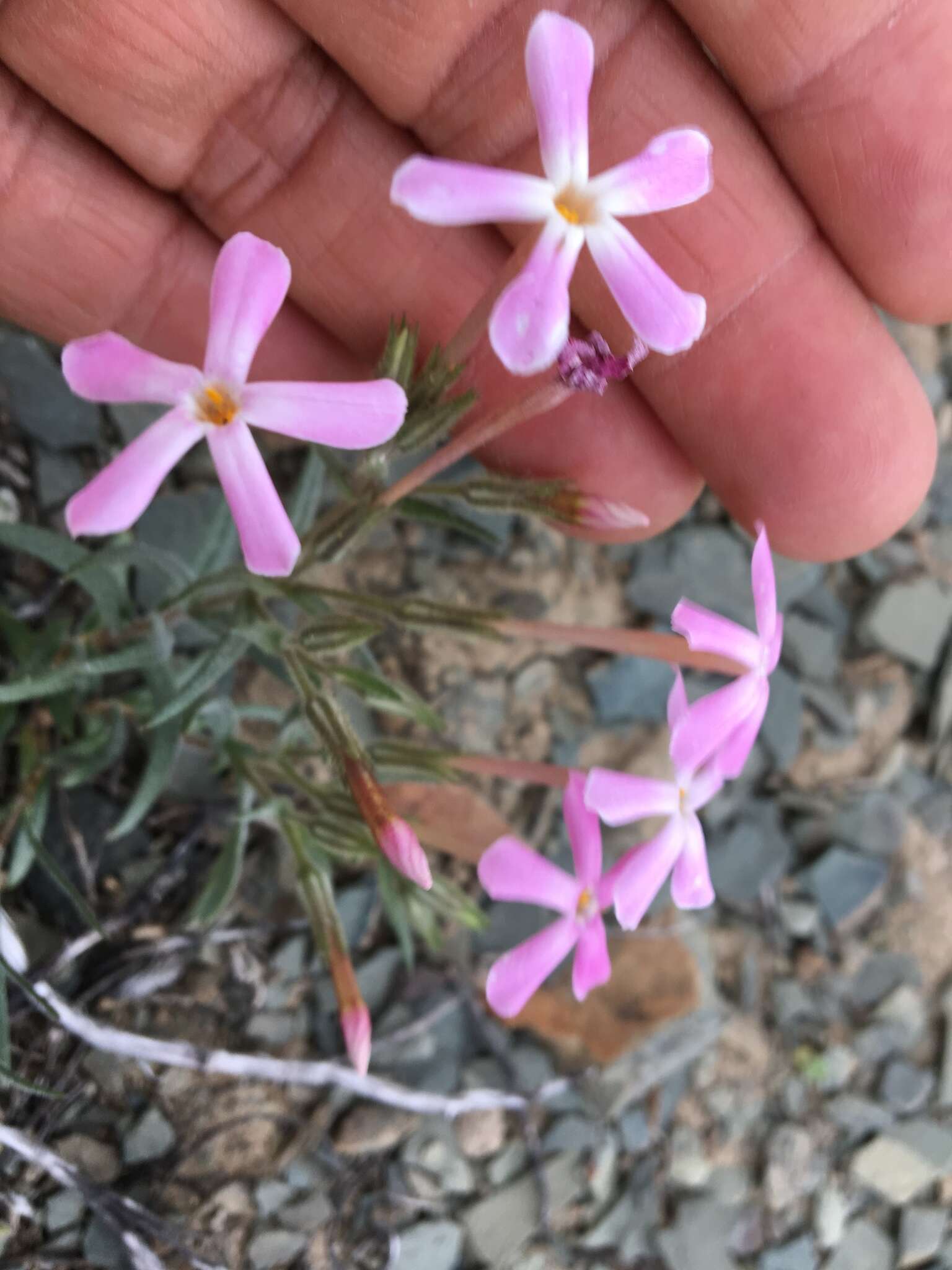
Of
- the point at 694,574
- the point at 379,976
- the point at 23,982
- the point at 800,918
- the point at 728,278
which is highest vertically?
the point at 728,278

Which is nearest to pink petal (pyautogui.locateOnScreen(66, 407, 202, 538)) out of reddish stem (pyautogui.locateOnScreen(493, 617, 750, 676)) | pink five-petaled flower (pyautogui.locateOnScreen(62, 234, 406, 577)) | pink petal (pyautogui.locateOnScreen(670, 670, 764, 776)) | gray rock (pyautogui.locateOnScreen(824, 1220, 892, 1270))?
pink five-petaled flower (pyautogui.locateOnScreen(62, 234, 406, 577))

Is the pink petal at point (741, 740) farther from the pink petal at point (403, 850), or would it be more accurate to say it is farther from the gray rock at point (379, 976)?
the gray rock at point (379, 976)

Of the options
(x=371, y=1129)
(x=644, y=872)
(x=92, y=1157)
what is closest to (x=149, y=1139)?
(x=92, y=1157)

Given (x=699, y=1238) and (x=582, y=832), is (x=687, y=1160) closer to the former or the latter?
(x=699, y=1238)

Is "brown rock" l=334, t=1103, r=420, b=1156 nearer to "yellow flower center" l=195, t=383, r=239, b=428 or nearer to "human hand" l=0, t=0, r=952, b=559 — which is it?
"human hand" l=0, t=0, r=952, b=559

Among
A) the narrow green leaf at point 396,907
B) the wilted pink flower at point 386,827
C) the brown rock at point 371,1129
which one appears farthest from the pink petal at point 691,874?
the brown rock at point 371,1129

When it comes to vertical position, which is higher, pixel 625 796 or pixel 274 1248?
pixel 625 796

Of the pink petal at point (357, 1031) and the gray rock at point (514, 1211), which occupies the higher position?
the pink petal at point (357, 1031)
